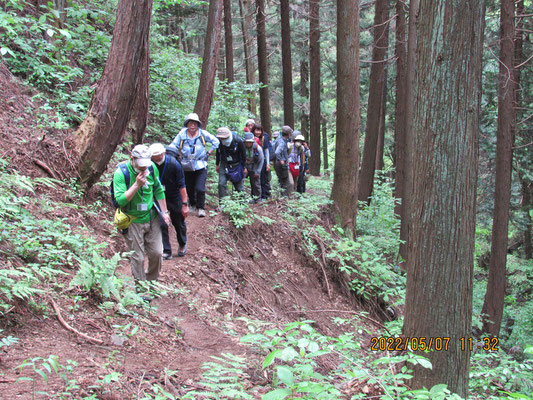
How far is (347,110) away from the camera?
10219 millimetres

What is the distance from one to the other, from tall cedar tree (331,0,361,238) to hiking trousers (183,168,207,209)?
11.1ft

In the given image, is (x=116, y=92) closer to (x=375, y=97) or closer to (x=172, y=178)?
(x=172, y=178)

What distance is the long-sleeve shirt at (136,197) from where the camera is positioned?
548 cm

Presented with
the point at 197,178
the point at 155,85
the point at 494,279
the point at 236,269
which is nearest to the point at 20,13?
the point at 155,85

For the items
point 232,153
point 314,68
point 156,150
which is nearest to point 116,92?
point 156,150

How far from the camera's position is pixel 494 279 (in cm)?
1208

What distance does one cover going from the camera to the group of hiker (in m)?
Answer: 5.62

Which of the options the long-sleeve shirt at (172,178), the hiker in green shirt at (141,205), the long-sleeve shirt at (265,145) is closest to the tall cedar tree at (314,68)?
the long-sleeve shirt at (265,145)

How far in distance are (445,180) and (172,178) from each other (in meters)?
4.93

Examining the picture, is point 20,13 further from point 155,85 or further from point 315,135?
point 315,135

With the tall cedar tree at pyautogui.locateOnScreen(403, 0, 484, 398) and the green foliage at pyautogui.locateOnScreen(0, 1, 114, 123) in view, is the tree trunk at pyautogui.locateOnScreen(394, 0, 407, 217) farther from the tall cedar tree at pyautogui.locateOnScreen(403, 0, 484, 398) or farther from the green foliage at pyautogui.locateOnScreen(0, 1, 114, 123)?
the tall cedar tree at pyautogui.locateOnScreen(403, 0, 484, 398)

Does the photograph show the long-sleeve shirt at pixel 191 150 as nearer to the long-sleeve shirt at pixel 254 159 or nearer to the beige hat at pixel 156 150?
the long-sleeve shirt at pixel 254 159

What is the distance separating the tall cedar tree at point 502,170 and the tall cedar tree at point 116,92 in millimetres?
9225

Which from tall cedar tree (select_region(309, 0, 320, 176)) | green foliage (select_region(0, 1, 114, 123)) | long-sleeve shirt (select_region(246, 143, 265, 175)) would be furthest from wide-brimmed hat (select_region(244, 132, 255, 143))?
tall cedar tree (select_region(309, 0, 320, 176))
